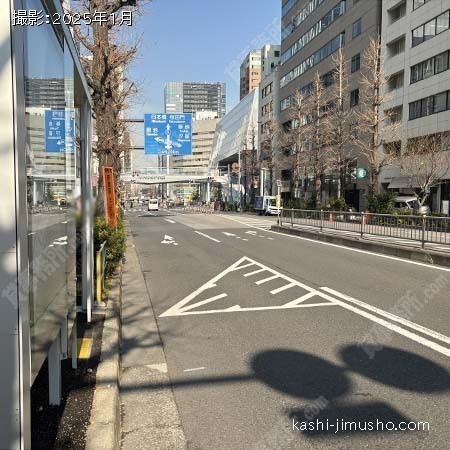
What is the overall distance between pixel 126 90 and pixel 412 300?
15.3 m

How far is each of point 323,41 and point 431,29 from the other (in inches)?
878

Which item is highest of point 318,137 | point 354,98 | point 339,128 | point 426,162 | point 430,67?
point 430,67

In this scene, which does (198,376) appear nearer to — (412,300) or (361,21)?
(412,300)

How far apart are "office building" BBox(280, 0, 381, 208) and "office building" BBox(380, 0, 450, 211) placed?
3500 millimetres

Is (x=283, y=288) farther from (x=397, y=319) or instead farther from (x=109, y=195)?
(x=109, y=195)

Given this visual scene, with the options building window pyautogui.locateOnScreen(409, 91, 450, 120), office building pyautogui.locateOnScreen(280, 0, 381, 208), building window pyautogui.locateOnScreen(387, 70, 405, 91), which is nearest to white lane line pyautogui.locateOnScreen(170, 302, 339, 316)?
building window pyautogui.locateOnScreen(409, 91, 450, 120)

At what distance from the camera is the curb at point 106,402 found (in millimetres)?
3079

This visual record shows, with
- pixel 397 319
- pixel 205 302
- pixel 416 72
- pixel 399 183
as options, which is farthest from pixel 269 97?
pixel 397 319

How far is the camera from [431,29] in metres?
37.7

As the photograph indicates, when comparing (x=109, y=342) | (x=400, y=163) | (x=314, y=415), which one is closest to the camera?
(x=314, y=415)

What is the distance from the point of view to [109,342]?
527cm

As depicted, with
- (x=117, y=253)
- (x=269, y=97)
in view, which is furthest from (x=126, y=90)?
(x=269, y=97)

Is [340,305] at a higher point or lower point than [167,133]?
lower

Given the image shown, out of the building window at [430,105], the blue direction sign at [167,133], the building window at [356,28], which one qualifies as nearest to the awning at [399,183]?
the building window at [430,105]
